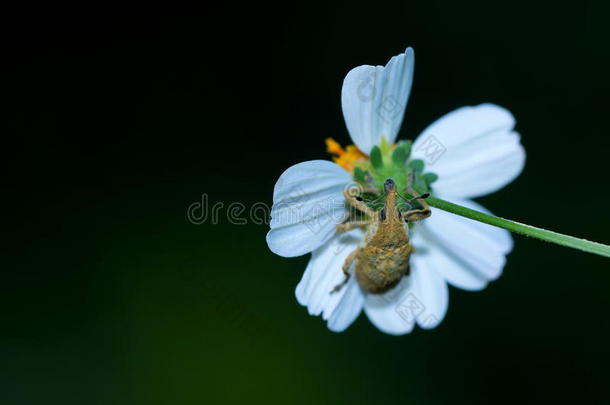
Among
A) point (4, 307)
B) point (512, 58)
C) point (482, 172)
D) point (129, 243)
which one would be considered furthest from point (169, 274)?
point (512, 58)

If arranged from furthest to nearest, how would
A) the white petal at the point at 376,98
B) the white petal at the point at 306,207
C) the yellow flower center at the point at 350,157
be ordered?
1. the yellow flower center at the point at 350,157
2. the white petal at the point at 376,98
3. the white petal at the point at 306,207

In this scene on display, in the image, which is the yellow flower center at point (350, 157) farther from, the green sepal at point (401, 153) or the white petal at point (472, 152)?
the white petal at point (472, 152)

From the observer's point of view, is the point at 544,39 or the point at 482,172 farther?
the point at 544,39

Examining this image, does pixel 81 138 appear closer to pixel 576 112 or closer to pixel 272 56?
pixel 272 56

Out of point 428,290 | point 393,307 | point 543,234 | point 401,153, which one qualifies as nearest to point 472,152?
point 401,153

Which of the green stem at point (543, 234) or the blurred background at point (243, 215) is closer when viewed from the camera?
the green stem at point (543, 234)

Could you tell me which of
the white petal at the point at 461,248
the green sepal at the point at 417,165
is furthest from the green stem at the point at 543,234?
the white petal at the point at 461,248

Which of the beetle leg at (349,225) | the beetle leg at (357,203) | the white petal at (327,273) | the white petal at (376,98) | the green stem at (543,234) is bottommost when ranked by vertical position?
the green stem at (543,234)
